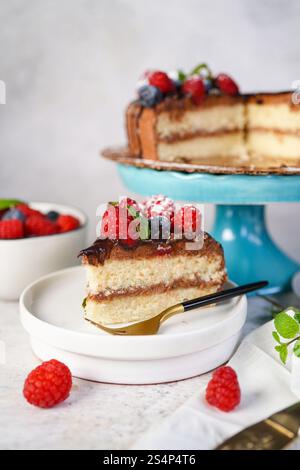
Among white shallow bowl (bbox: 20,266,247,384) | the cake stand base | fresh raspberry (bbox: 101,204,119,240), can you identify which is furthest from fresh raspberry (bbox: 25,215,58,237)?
the cake stand base

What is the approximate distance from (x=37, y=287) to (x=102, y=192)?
2.03 m

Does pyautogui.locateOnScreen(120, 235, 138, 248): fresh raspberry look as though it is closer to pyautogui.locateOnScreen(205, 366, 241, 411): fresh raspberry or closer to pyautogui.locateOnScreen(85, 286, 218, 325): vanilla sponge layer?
pyautogui.locateOnScreen(85, 286, 218, 325): vanilla sponge layer

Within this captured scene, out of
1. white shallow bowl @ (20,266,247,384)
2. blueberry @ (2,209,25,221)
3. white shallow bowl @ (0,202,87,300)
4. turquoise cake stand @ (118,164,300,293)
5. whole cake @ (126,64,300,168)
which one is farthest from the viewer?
whole cake @ (126,64,300,168)

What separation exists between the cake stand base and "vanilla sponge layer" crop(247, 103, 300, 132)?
0.43 m

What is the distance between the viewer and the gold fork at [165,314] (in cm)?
175

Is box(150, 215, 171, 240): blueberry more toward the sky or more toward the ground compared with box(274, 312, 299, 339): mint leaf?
more toward the sky

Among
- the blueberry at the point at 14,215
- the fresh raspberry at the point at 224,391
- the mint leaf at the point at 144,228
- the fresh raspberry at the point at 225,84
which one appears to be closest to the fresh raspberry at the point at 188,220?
the mint leaf at the point at 144,228

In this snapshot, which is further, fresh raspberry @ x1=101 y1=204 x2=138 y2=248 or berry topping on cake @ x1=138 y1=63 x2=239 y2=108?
berry topping on cake @ x1=138 y1=63 x2=239 y2=108

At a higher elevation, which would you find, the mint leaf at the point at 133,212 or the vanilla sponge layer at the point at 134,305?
the mint leaf at the point at 133,212

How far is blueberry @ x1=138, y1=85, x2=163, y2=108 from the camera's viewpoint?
2.65m

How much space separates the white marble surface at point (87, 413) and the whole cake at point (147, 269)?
9.6 inches

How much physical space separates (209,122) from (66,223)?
36.5 inches

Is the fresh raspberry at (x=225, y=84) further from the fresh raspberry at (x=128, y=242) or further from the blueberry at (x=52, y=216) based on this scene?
the fresh raspberry at (x=128, y=242)

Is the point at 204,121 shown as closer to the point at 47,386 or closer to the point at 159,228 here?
the point at 159,228
